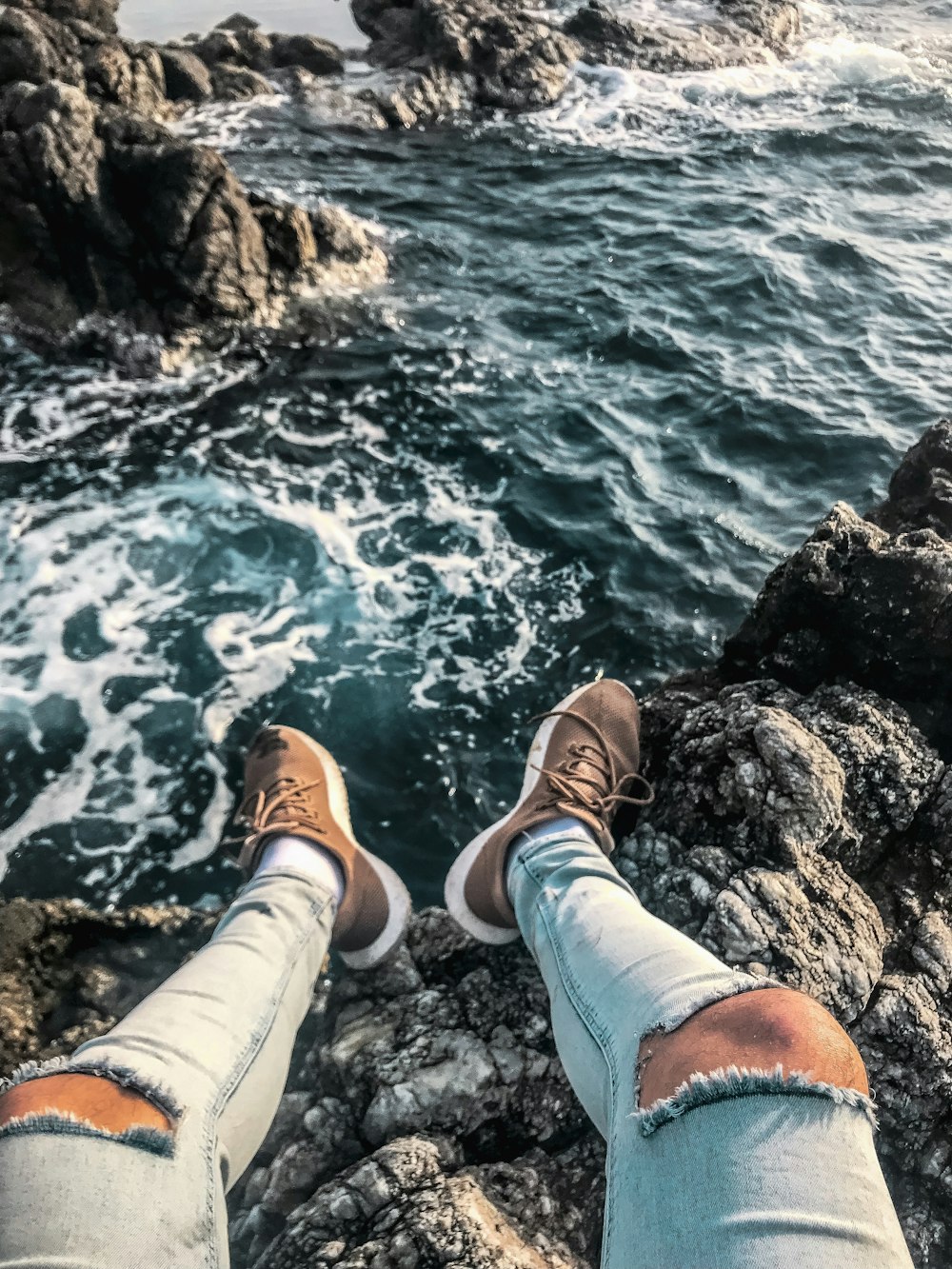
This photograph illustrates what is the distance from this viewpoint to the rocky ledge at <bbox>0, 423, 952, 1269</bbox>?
7.68 ft

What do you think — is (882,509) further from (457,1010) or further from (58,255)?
(58,255)

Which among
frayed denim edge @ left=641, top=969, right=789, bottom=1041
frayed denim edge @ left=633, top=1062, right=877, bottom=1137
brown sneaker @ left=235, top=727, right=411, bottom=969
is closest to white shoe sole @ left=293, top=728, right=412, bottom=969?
brown sneaker @ left=235, top=727, right=411, bottom=969

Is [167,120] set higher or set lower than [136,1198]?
higher

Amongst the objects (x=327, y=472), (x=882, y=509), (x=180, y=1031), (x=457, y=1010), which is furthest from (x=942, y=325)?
(x=180, y=1031)

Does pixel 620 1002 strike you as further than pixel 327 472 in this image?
No

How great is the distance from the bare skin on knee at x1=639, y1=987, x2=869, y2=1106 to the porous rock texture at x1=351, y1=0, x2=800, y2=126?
15077mm

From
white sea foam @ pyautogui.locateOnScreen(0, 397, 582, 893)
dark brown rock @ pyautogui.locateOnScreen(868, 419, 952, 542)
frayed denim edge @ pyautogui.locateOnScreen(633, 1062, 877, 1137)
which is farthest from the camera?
white sea foam @ pyautogui.locateOnScreen(0, 397, 582, 893)

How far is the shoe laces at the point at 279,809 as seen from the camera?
11.3ft

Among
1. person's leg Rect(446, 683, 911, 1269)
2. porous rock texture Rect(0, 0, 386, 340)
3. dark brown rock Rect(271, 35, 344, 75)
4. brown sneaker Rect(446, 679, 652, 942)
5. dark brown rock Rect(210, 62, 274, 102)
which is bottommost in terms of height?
brown sneaker Rect(446, 679, 652, 942)

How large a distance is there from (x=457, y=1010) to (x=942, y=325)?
8.42 meters

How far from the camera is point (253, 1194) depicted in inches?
100

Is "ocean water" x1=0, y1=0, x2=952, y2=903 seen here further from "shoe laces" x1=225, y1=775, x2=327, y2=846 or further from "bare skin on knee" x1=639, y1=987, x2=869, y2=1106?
"bare skin on knee" x1=639, y1=987, x2=869, y2=1106

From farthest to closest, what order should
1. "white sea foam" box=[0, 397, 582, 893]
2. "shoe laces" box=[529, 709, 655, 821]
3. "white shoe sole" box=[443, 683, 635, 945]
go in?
1. "white sea foam" box=[0, 397, 582, 893]
2. "shoe laces" box=[529, 709, 655, 821]
3. "white shoe sole" box=[443, 683, 635, 945]

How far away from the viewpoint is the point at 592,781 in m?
3.43
